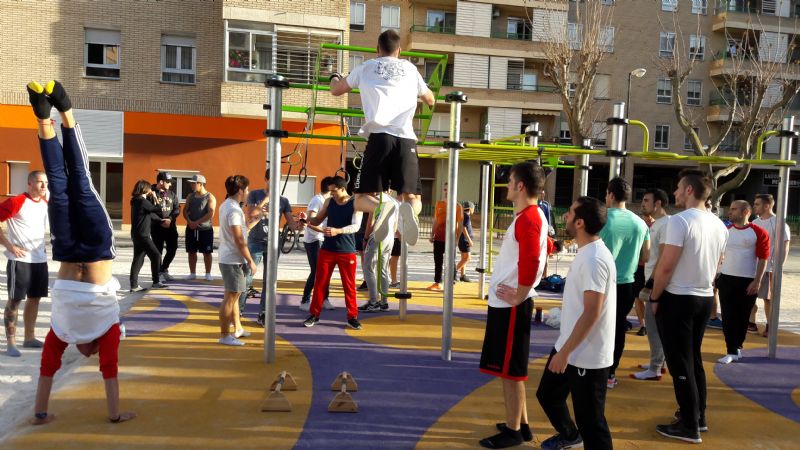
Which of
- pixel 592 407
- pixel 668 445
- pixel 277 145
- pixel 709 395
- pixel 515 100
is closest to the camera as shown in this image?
pixel 592 407

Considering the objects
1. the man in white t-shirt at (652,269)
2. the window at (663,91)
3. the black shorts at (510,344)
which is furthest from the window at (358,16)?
the black shorts at (510,344)

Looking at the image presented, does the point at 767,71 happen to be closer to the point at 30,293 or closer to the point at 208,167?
the point at 208,167

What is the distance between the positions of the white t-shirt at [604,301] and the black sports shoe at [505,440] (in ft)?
2.55

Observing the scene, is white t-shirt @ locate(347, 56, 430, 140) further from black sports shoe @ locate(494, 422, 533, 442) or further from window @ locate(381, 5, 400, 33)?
window @ locate(381, 5, 400, 33)

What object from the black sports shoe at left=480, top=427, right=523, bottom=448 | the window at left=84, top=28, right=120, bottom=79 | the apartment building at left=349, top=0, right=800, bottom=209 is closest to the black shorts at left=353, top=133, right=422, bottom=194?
the black sports shoe at left=480, top=427, right=523, bottom=448

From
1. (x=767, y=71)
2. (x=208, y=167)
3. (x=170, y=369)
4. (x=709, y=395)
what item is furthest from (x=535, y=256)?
(x=767, y=71)

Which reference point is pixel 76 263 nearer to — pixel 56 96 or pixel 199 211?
pixel 56 96

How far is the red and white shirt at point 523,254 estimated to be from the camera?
3.90 meters

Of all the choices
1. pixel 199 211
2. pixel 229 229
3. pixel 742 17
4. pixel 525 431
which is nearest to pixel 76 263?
pixel 229 229

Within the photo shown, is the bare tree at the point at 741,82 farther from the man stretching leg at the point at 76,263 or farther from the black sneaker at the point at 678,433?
the man stretching leg at the point at 76,263

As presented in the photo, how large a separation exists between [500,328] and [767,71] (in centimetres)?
2293

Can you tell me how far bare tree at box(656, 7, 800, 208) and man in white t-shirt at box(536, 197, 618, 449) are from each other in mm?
19385

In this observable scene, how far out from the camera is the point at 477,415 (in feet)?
15.4

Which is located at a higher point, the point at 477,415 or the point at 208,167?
the point at 208,167
